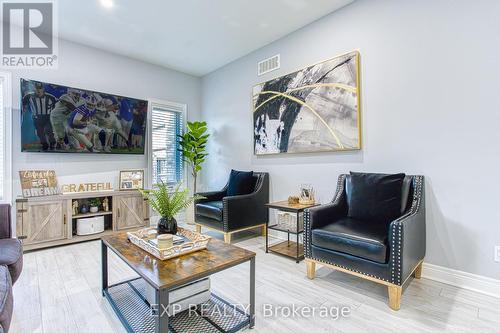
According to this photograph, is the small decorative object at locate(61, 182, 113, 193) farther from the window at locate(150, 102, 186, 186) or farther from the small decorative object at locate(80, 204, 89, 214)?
the window at locate(150, 102, 186, 186)

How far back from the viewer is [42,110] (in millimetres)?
3229

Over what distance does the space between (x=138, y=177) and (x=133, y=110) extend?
107cm

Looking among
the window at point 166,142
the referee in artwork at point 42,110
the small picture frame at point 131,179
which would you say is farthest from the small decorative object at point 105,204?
the referee in artwork at point 42,110

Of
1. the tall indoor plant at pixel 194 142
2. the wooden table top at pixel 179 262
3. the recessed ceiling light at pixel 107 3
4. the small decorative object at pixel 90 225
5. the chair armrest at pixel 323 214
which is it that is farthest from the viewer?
the tall indoor plant at pixel 194 142

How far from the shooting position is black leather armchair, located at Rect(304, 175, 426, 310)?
1.79 meters

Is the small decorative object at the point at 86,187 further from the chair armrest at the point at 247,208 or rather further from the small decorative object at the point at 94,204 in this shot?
the chair armrest at the point at 247,208

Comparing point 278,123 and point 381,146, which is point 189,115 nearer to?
point 278,123

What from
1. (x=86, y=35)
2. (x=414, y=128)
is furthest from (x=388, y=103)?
(x=86, y=35)

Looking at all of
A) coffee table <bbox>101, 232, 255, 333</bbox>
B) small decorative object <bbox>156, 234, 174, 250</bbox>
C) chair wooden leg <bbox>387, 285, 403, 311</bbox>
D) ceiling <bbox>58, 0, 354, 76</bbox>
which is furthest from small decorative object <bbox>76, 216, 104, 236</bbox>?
chair wooden leg <bbox>387, 285, 403, 311</bbox>

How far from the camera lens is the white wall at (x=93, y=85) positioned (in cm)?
326

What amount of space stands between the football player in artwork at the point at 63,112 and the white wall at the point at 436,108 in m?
3.24

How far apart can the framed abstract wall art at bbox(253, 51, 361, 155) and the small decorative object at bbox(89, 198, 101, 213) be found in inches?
94.9

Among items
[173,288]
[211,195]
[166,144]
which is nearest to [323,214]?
[173,288]

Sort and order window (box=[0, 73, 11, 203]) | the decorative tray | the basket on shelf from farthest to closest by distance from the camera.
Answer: window (box=[0, 73, 11, 203]) → the basket on shelf → the decorative tray
